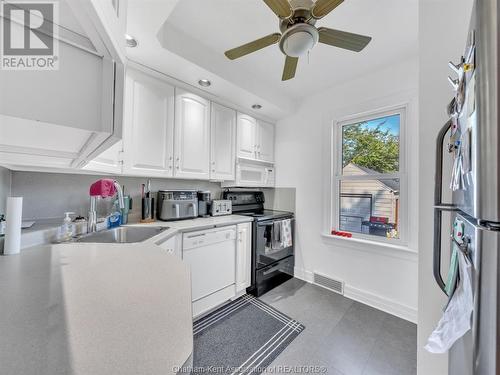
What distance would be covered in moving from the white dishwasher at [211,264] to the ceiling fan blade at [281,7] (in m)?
1.70

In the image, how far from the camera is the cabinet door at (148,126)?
1.75m

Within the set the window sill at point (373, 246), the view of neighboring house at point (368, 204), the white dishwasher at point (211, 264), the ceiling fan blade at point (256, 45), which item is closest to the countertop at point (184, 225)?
the white dishwasher at point (211, 264)

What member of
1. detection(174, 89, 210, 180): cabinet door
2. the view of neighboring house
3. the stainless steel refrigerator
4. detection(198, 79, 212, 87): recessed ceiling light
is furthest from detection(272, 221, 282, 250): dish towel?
the stainless steel refrigerator

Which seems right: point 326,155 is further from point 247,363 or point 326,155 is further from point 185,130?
point 247,363

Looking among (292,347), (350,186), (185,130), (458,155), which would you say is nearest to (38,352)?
(458,155)

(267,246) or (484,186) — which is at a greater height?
(484,186)

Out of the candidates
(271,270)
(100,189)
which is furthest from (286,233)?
(100,189)

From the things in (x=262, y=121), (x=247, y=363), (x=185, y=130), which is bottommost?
(x=247, y=363)

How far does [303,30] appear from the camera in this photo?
116 centimetres

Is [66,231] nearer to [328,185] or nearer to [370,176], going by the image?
[328,185]

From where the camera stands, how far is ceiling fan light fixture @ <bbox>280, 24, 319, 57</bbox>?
1.16m

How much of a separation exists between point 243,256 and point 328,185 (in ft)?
4.46

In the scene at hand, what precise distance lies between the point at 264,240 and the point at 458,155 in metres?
1.97

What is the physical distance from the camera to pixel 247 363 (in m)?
1.44
